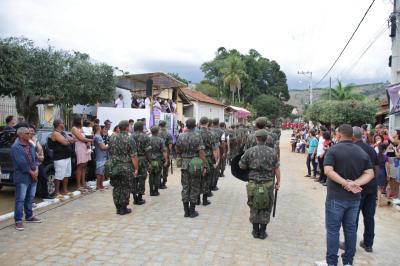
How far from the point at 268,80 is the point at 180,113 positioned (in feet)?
153

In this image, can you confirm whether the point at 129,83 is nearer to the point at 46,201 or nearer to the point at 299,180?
the point at 299,180

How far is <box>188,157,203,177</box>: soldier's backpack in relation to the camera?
7.11 meters

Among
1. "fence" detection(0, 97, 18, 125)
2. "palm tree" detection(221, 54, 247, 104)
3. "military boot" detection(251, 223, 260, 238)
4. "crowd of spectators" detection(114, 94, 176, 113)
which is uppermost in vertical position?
"palm tree" detection(221, 54, 247, 104)

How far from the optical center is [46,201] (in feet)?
26.1

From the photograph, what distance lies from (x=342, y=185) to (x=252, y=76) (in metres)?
68.0

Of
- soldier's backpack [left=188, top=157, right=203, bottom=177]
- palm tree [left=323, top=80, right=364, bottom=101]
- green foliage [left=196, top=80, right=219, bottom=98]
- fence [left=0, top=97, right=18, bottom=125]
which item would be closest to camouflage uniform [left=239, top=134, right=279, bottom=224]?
soldier's backpack [left=188, top=157, right=203, bottom=177]

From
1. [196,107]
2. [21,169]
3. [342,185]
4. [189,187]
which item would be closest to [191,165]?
[189,187]

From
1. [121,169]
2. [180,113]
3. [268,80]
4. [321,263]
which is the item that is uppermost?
[268,80]

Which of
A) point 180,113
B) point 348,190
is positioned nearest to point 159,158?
point 348,190

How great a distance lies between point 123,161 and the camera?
23.2 ft

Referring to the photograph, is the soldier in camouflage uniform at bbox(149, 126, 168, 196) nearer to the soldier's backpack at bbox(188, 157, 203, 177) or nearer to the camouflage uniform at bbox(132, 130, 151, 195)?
the camouflage uniform at bbox(132, 130, 151, 195)

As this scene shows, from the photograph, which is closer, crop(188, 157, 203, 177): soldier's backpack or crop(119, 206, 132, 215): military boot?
crop(188, 157, 203, 177): soldier's backpack

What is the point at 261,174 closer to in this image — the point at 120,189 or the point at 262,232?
the point at 262,232

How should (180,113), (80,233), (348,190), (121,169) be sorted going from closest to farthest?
(348,190) → (80,233) → (121,169) → (180,113)
